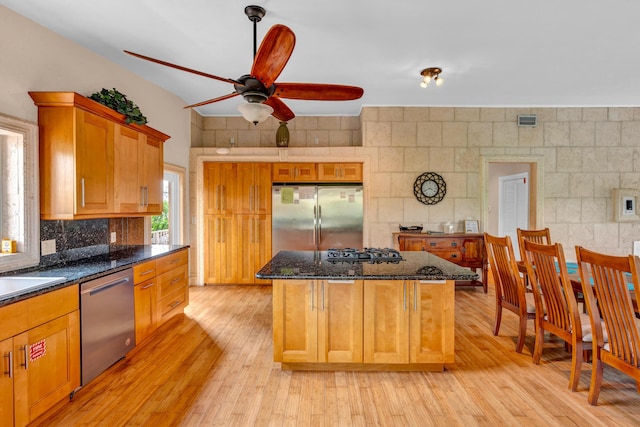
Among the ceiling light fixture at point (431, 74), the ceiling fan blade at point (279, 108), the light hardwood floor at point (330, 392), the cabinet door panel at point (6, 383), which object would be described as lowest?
the light hardwood floor at point (330, 392)

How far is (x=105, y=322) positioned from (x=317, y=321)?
1561 mm

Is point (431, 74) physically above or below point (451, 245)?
above

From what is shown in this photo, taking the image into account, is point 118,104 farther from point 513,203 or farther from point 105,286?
point 513,203

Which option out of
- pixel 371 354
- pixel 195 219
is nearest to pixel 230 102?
pixel 195 219

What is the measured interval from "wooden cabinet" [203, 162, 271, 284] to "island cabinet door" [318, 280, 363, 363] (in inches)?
111

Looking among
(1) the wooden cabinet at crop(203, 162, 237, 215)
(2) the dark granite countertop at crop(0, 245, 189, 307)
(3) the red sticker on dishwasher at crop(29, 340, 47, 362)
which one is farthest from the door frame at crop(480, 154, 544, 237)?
(3) the red sticker on dishwasher at crop(29, 340, 47, 362)

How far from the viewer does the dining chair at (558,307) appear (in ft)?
7.42

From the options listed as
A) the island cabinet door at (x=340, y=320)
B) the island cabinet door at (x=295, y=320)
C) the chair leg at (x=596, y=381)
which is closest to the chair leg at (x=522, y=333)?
the chair leg at (x=596, y=381)

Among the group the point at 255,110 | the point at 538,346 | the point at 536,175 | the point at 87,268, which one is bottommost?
the point at 538,346

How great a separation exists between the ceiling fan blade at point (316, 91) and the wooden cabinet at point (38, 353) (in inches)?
75.5

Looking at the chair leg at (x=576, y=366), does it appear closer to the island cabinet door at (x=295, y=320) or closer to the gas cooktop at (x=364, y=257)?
the gas cooktop at (x=364, y=257)

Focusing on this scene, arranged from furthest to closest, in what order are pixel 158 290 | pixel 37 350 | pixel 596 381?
1. pixel 158 290
2. pixel 596 381
3. pixel 37 350

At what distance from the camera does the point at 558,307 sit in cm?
247

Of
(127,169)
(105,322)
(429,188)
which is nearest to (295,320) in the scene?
(105,322)
